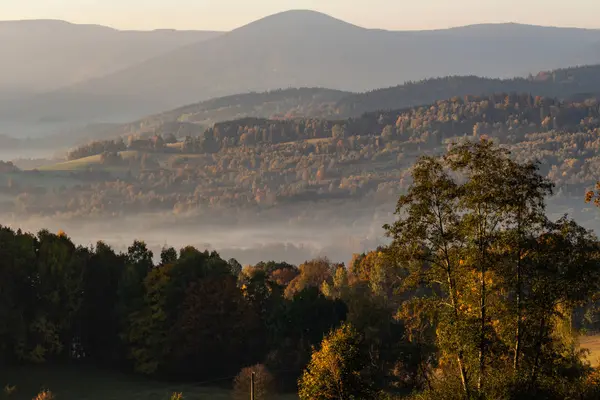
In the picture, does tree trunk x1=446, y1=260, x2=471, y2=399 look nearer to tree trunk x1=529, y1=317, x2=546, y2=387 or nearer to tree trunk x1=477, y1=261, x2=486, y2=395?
tree trunk x1=477, y1=261, x2=486, y2=395

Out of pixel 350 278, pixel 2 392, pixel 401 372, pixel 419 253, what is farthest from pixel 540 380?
pixel 350 278

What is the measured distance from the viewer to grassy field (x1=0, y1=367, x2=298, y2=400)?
263ft

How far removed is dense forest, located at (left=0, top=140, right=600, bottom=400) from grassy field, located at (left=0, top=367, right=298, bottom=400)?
84.9 inches

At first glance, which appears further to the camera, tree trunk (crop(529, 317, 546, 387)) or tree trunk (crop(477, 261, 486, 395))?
tree trunk (crop(529, 317, 546, 387))

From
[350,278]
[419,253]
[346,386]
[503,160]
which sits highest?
[503,160]

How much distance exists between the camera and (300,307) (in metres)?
93.9

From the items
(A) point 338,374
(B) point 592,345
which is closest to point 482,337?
(A) point 338,374

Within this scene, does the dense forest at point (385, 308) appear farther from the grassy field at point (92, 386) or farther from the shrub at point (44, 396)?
the shrub at point (44, 396)

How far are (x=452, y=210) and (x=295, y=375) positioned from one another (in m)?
49.7

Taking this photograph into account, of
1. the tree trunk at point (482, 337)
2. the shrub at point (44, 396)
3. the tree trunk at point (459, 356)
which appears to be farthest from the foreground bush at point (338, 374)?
the shrub at point (44, 396)

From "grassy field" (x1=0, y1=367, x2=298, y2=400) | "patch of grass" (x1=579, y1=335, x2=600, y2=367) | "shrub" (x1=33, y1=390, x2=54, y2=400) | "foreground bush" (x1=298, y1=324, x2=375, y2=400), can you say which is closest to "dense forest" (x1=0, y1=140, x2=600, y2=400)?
"foreground bush" (x1=298, y1=324, x2=375, y2=400)

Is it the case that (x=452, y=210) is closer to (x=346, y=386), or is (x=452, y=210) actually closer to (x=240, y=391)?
(x=346, y=386)

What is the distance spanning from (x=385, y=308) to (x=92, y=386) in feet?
96.3

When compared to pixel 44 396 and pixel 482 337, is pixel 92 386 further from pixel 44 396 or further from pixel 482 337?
pixel 482 337
